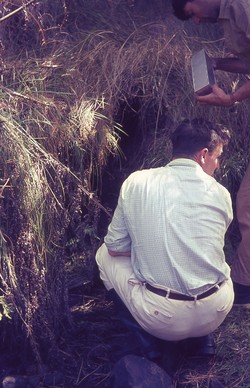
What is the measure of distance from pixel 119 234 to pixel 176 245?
332mm

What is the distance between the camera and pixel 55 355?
135 inches

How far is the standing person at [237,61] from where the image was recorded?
12.0 ft

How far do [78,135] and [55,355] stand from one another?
3.89ft

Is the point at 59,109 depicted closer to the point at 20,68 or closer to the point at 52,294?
the point at 20,68

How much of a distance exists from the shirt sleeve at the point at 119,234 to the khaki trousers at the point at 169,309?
11cm

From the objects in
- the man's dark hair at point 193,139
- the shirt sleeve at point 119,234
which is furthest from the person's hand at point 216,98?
the shirt sleeve at point 119,234

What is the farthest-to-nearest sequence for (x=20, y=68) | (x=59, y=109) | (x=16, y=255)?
(x=20, y=68) < (x=59, y=109) < (x=16, y=255)

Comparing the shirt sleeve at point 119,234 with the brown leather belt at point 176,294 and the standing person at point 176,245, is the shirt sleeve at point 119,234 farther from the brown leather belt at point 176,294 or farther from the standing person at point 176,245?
the brown leather belt at point 176,294

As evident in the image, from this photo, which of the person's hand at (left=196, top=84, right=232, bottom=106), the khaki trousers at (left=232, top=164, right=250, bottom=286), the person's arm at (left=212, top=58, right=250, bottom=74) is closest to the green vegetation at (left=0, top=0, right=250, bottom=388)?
the khaki trousers at (left=232, top=164, right=250, bottom=286)

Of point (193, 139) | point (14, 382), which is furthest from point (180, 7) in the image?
point (14, 382)

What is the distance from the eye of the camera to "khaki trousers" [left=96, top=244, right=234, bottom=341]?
316 cm

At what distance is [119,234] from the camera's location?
331 cm

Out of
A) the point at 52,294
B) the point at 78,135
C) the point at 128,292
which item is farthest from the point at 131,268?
the point at 78,135

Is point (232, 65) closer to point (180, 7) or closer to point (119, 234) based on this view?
point (180, 7)
